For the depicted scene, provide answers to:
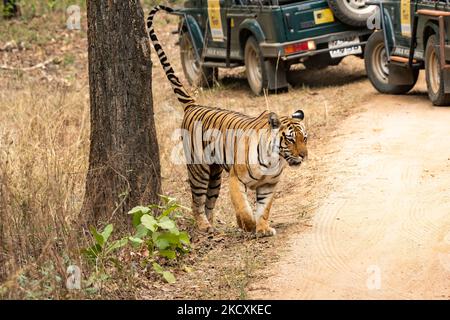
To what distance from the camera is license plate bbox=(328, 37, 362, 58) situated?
1585 cm

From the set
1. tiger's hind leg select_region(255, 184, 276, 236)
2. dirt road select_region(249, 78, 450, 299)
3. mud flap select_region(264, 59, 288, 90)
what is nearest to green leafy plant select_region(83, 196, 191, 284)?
tiger's hind leg select_region(255, 184, 276, 236)

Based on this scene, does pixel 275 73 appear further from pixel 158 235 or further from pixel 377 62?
pixel 158 235

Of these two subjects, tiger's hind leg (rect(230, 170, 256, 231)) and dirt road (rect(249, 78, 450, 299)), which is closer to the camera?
dirt road (rect(249, 78, 450, 299))

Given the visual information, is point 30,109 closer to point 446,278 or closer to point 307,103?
point 307,103

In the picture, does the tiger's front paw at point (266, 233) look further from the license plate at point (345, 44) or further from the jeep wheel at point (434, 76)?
the license plate at point (345, 44)

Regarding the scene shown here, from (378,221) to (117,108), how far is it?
2297 millimetres

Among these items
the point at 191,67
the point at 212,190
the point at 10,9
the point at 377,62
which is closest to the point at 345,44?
the point at 377,62

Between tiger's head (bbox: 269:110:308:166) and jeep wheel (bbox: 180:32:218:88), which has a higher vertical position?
tiger's head (bbox: 269:110:308:166)

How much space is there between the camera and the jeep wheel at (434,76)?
42.9ft

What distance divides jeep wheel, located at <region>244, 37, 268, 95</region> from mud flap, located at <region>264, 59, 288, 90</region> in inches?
8.1

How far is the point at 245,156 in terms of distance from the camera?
870cm

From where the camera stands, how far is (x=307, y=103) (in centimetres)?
1482

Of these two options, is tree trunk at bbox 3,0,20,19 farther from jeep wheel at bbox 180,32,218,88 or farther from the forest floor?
jeep wheel at bbox 180,32,218,88
